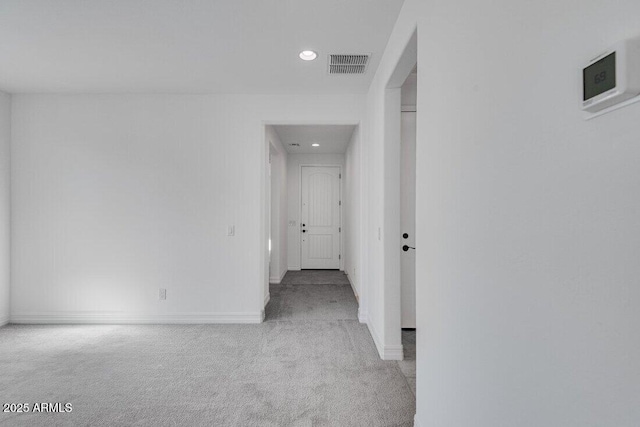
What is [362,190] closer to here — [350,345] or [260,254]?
[260,254]

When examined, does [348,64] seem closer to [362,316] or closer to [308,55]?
[308,55]

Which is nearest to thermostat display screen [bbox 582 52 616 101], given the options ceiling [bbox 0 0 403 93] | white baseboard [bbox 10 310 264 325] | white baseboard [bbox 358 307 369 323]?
ceiling [bbox 0 0 403 93]

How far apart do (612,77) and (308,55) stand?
2522 millimetres

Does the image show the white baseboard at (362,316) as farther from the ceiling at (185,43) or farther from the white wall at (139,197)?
the ceiling at (185,43)

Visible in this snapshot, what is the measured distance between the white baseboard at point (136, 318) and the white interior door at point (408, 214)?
1589 mm

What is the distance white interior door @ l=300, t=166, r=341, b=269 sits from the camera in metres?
7.00

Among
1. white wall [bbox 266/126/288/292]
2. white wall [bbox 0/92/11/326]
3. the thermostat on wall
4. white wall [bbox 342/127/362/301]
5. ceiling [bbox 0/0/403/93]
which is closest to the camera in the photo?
the thermostat on wall

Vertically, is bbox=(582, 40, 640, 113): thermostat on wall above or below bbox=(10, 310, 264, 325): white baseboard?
above

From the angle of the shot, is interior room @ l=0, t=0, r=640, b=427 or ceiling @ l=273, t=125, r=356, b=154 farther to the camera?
ceiling @ l=273, t=125, r=356, b=154

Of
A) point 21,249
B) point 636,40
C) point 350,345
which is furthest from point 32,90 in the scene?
point 636,40

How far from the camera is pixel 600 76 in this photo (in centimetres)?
59

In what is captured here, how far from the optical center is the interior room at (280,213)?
666 mm

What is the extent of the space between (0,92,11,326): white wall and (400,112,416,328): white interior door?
4.26m

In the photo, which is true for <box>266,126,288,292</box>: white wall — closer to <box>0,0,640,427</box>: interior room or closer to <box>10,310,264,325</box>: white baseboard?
<box>0,0,640,427</box>: interior room
